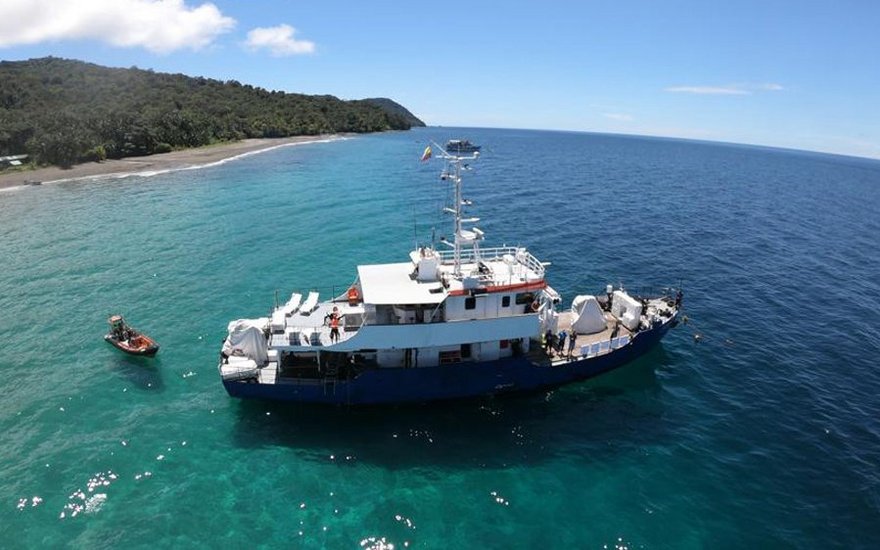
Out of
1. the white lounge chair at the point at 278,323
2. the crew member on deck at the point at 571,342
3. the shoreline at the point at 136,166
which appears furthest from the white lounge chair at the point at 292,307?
the shoreline at the point at 136,166

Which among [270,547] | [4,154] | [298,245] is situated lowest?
[270,547]

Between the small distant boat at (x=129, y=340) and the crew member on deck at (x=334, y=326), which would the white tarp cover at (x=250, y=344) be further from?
the small distant boat at (x=129, y=340)

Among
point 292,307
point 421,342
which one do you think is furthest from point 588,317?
point 292,307

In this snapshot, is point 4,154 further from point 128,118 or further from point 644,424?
point 644,424

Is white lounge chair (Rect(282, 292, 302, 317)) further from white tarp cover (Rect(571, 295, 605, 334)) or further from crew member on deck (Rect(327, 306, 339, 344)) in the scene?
white tarp cover (Rect(571, 295, 605, 334))

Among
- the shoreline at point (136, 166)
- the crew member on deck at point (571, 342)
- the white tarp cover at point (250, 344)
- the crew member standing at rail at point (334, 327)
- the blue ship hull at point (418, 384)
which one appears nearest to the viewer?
the blue ship hull at point (418, 384)

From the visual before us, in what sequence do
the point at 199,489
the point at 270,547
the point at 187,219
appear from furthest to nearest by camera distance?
the point at 187,219 < the point at 199,489 < the point at 270,547

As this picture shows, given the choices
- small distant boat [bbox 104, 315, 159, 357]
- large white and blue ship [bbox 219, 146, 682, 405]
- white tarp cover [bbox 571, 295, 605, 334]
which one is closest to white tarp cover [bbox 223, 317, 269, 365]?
large white and blue ship [bbox 219, 146, 682, 405]

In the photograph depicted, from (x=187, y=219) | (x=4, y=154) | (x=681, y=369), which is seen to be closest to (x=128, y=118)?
(x=4, y=154)
